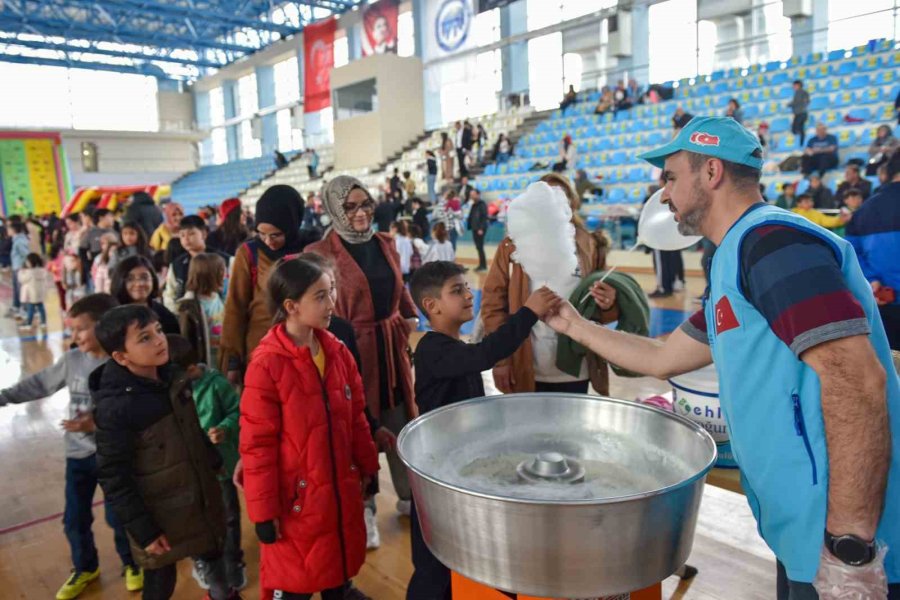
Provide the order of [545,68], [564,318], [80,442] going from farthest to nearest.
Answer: [545,68]
[80,442]
[564,318]

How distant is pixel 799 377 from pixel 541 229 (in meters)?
0.78

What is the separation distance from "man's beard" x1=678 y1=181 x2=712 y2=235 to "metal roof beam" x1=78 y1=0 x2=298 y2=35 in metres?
23.8

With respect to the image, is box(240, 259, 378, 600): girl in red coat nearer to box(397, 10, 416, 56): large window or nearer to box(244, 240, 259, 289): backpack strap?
box(244, 240, 259, 289): backpack strap

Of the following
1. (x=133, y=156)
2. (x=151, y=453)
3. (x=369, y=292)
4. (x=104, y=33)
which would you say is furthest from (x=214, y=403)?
(x=133, y=156)

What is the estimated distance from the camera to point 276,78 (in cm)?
2562

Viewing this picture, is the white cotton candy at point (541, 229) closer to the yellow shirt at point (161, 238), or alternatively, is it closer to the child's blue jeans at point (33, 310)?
the yellow shirt at point (161, 238)

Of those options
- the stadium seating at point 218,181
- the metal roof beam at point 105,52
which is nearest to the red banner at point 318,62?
the stadium seating at point 218,181

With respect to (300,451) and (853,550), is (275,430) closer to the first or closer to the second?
(300,451)

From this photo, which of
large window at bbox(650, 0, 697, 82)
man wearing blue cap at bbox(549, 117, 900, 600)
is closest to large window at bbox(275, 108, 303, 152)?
large window at bbox(650, 0, 697, 82)

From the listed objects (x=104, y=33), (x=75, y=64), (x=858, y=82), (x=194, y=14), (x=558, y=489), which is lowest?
(x=558, y=489)

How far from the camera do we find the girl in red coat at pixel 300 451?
5.09 ft

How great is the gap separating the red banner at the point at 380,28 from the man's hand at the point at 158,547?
17662 mm

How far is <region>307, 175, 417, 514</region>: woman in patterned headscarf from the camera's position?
2221 millimetres

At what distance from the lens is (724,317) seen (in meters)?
1.02
